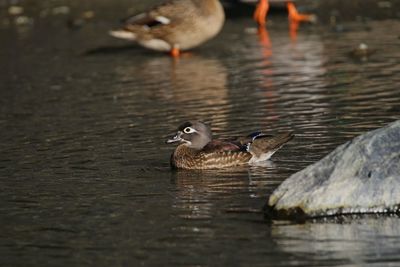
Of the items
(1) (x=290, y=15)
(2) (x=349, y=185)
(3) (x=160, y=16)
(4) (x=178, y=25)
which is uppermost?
(2) (x=349, y=185)

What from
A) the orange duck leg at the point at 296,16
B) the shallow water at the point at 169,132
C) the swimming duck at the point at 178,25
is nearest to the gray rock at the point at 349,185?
the shallow water at the point at 169,132

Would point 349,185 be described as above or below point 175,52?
above

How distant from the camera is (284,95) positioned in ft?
55.5

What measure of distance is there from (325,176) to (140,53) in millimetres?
13223

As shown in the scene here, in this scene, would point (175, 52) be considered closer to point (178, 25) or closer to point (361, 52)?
point (178, 25)

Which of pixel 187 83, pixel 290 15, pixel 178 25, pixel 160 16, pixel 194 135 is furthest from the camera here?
pixel 290 15

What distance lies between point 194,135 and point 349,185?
3.48 m

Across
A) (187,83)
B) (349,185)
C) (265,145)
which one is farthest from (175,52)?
(349,185)

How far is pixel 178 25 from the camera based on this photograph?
71.1 ft

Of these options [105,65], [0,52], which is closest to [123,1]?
[0,52]

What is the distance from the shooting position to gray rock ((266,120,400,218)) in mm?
9953

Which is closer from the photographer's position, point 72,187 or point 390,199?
point 390,199

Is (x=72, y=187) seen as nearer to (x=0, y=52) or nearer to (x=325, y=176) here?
(x=325, y=176)

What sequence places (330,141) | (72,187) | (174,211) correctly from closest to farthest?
(174,211)
(72,187)
(330,141)
